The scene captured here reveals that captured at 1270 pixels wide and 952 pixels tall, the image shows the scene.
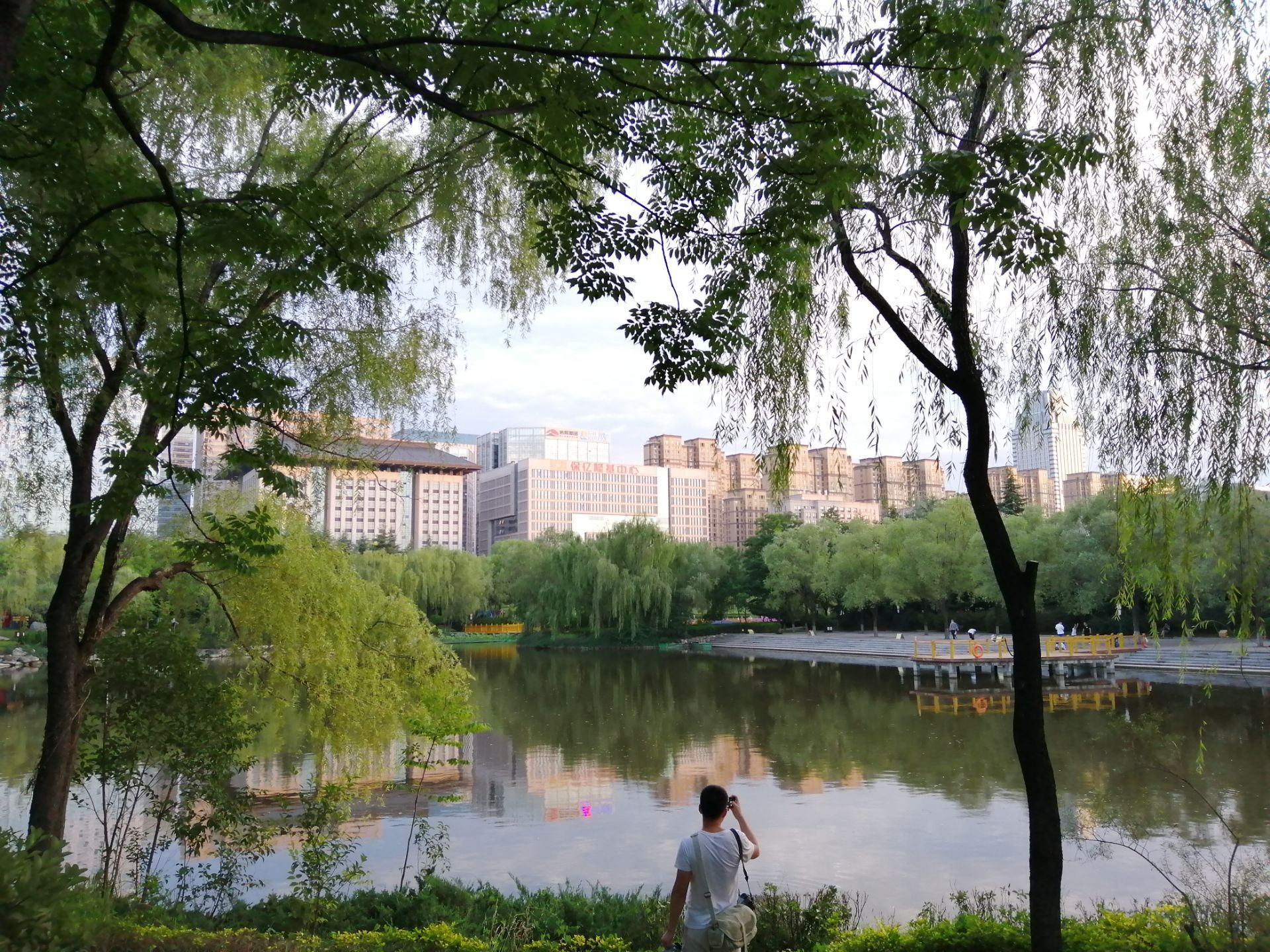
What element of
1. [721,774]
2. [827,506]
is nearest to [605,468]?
[827,506]

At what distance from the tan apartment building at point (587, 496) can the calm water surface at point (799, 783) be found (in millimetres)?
66554

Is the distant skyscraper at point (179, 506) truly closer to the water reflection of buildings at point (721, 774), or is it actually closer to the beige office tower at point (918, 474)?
the water reflection of buildings at point (721, 774)

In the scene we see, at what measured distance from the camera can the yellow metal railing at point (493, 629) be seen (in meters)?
50.1

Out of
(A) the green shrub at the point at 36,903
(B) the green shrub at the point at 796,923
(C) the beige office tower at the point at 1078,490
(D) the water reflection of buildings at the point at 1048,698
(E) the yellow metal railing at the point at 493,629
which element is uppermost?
(C) the beige office tower at the point at 1078,490

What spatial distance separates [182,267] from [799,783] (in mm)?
10408

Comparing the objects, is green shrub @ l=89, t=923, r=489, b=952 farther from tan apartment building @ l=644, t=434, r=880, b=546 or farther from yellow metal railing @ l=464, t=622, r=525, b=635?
yellow metal railing @ l=464, t=622, r=525, b=635

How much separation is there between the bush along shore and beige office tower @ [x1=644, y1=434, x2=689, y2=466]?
7582 centimetres

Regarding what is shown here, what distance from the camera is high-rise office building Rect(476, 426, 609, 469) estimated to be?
9825 centimetres

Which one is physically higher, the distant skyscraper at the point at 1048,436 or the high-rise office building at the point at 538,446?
the high-rise office building at the point at 538,446

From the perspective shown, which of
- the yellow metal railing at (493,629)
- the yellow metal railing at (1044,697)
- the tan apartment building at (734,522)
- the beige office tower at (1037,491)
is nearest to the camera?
the yellow metal railing at (1044,697)

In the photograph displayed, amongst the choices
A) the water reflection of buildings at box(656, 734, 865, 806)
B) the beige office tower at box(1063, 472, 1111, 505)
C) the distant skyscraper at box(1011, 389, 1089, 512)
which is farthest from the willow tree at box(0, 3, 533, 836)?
the beige office tower at box(1063, 472, 1111, 505)

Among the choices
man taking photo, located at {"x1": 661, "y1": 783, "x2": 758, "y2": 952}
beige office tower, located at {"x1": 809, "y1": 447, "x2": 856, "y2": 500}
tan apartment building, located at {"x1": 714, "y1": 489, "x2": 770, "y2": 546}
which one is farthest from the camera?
tan apartment building, located at {"x1": 714, "y1": 489, "x2": 770, "y2": 546}

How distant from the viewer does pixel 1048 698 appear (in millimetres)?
20328

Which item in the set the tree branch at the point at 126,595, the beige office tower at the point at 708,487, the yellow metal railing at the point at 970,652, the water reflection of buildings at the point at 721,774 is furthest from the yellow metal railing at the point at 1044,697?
the beige office tower at the point at 708,487
